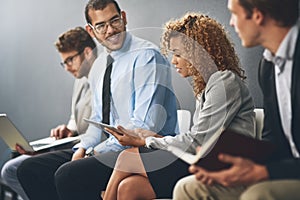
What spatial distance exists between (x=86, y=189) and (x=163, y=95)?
383 mm

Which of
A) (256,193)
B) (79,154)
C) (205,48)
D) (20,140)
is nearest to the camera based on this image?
(256,193)

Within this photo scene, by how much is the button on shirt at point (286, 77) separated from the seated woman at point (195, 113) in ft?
0.47

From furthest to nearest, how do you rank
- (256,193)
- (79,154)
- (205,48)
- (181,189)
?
(79,154) → (205,48) → (181,189) → (256,193)

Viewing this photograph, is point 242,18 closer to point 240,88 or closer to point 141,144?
point 240,88

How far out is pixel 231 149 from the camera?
1206 mm

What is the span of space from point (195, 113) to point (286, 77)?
331 mm

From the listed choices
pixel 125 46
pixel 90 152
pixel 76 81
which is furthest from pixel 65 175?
pixel 125 46

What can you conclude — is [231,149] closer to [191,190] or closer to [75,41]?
[191,190]

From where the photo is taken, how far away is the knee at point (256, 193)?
116 centimetres

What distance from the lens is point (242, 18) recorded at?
4.00 ft

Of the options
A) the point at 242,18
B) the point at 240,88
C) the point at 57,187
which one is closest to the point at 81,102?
the point at 57,187

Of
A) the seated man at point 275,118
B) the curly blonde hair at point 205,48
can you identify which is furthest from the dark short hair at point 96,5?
the seated man at point 275,118

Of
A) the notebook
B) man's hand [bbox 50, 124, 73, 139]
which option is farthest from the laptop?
the notebook

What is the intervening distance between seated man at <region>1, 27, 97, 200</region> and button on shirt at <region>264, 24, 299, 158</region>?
2.20 ft
